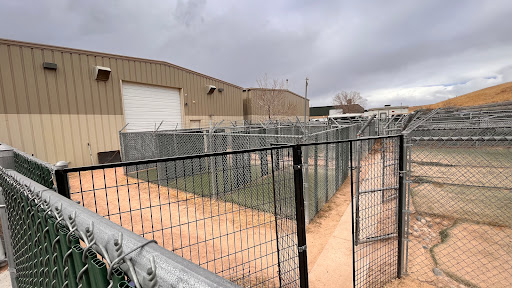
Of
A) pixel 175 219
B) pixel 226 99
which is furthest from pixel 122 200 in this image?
pixel 226 99

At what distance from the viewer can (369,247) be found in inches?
154

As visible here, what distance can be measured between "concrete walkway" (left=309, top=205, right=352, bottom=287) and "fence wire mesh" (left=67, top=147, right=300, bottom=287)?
402mm

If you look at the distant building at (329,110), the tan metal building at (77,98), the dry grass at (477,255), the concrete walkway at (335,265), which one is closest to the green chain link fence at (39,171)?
the concrete walkway at (335,265)

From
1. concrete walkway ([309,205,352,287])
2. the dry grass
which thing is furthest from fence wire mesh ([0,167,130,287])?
the dry grass

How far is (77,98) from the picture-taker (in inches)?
420

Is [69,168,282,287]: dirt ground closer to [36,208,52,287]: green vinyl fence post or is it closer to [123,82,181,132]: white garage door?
[36,208,52,287]: green vinyl fence post

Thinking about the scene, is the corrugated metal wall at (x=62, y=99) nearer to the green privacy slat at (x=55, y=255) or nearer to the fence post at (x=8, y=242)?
the fence post at (x=8, y=242)

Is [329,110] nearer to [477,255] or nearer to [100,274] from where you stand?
[477,255]

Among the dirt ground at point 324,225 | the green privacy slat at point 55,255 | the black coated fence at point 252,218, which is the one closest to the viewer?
the green privacy slat at point 55,255

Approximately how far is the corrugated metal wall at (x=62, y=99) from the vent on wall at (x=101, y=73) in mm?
219

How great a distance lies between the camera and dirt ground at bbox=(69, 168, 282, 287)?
108 inches

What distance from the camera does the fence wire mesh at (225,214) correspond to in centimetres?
237

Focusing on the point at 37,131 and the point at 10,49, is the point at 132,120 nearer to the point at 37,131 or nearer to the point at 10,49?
the point at 37,131

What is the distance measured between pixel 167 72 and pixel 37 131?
7.16 m
